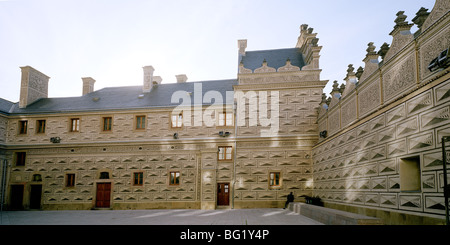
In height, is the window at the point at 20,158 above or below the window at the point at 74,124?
below

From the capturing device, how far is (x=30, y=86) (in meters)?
22.4

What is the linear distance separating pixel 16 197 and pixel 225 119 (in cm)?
1502

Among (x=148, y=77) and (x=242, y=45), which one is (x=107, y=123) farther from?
(x=242, y=45)

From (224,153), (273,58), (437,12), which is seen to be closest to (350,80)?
(437,12)

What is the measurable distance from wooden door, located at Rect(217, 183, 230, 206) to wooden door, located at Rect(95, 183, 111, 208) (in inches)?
280

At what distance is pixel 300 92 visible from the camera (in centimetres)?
1783

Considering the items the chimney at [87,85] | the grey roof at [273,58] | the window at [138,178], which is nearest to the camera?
the window at [138,178]

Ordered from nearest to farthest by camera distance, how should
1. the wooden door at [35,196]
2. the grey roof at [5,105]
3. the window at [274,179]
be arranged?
1. the window at [274,179]
2. the wooden door at [35,196]
3. the grey roof at [5,105]

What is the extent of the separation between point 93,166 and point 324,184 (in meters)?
14.3

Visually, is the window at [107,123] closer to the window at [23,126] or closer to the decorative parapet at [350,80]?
the window at [23,126]

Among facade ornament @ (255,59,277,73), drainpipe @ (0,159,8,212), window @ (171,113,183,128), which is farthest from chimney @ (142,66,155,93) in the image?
drainpipe @ (0,159,8,212)

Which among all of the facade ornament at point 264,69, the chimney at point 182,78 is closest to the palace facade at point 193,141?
the facade ornament at point 264,69

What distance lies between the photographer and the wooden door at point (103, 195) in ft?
61.8

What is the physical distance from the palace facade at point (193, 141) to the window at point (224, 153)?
6 cm
